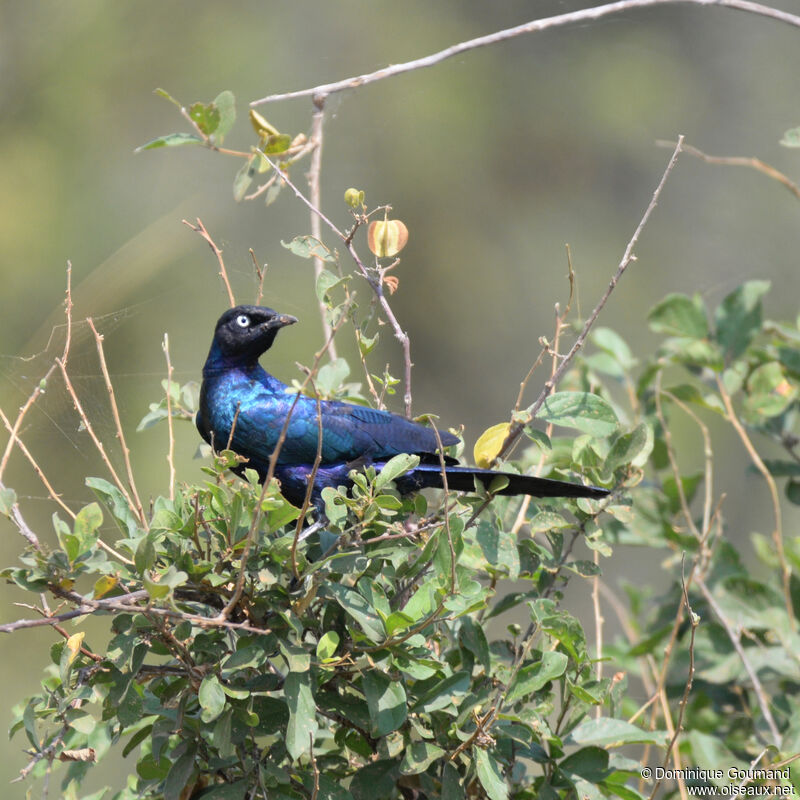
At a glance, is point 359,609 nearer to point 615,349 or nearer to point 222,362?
point 222,362

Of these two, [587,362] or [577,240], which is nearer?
[587,362]

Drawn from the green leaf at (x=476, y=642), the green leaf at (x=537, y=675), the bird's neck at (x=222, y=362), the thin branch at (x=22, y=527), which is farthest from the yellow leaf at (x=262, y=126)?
the green leaf at (x=537, y=675)

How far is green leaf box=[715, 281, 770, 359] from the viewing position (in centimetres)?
258

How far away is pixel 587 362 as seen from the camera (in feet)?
8.57

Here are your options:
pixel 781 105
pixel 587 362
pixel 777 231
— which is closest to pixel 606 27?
pixel 781 105

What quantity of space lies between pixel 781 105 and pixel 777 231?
78cm

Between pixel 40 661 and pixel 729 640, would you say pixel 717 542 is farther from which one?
pixel 40 661

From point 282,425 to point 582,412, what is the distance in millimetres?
686

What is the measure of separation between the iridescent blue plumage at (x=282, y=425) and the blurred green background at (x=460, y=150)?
300 centimetres

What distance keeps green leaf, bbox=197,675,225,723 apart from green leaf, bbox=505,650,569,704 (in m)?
0.45

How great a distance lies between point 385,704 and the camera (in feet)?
4.57

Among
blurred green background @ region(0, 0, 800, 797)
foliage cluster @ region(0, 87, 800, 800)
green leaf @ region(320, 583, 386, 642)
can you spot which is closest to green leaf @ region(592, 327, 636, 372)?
foliage cluster @ region(0, 87, 800, 800)

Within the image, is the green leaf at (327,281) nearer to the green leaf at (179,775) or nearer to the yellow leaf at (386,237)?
the yellow leaf at (386,237)

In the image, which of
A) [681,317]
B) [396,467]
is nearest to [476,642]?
[396,467]
